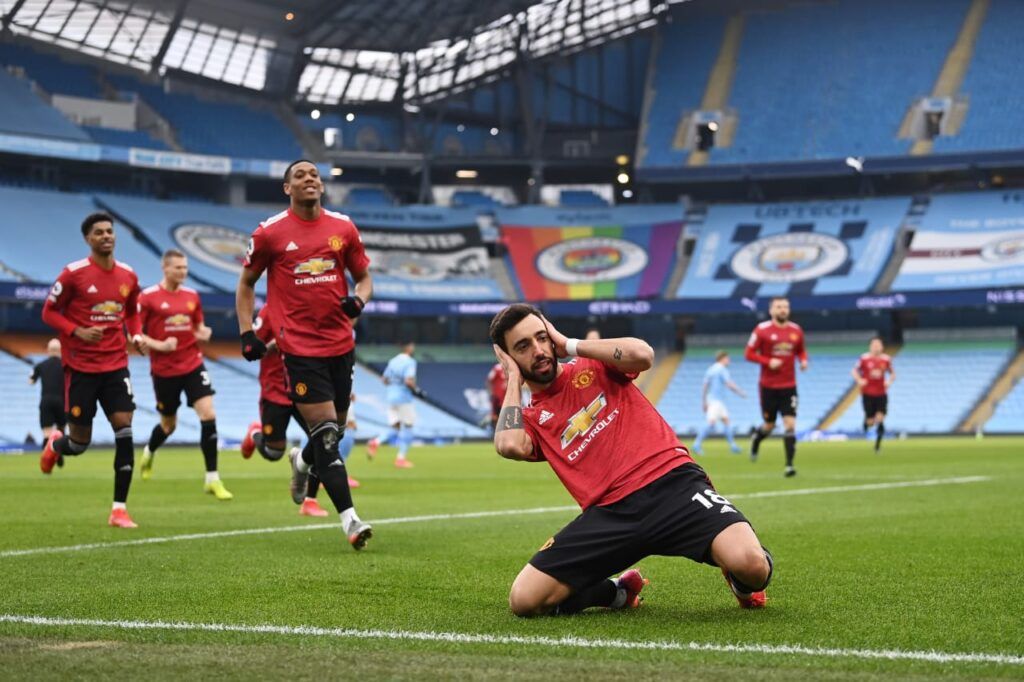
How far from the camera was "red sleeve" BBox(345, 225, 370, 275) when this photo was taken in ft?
31.8

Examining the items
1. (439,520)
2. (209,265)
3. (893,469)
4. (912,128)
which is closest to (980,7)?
(912,128)

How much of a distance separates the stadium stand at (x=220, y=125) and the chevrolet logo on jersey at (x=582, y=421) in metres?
52.9

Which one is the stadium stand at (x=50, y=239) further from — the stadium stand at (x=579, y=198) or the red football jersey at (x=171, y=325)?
the red football jersey at (x=171, y=325)

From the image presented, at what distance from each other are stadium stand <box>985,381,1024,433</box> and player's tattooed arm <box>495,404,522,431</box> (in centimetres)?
4376

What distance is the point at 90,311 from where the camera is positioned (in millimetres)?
11195

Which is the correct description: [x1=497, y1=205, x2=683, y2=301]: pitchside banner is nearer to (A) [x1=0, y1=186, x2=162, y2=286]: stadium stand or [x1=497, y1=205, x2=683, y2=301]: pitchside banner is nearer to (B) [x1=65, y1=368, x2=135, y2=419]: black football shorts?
(A) [x1=0, y1=186, x2=162, y2=286]: stadium stand

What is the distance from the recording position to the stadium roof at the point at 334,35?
5212 cm

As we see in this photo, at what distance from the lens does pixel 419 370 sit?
181 ft

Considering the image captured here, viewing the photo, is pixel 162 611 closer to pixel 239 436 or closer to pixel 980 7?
pixel 239 436

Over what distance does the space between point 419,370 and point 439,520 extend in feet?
142

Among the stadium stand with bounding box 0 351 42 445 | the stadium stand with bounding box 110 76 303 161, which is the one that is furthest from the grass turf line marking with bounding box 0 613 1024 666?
the stadium stand with bounding box 110 76 303 161

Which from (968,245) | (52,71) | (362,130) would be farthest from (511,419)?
(362,130)

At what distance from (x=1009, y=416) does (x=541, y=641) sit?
45363 mm

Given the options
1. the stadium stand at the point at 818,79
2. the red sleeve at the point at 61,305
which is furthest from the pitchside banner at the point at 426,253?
the red sleeve at the point at 61,305
